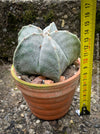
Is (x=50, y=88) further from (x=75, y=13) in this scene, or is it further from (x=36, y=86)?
(x=75, y=13)

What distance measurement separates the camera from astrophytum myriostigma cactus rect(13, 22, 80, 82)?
1.10 metres

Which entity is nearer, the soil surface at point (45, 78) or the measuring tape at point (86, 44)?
the measuring tape at point (86, 44)

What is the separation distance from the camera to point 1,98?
179 cm

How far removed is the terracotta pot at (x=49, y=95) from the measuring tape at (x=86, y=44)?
0.29ft

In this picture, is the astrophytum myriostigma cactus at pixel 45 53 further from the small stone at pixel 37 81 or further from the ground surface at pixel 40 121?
the ground surface at pixel 40 121

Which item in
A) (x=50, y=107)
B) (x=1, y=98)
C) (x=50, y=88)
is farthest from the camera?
(x=1, y=98)

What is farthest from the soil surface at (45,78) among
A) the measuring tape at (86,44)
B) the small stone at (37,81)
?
the measuring tape at (86,44)

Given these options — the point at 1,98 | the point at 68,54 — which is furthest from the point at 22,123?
the point at 68,54

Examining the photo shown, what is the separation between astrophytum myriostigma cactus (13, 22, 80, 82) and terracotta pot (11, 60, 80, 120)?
0.30 ft

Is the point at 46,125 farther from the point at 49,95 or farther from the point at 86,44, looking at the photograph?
the point at 86,44

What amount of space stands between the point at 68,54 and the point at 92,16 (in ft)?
1.17

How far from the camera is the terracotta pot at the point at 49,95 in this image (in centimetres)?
114

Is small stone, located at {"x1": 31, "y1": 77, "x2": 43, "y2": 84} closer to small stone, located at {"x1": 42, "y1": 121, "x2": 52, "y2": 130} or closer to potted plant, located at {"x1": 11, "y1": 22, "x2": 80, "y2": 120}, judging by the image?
potted plant, located at {"x1": 11, "y1": 22, "x2": 80, "y2": 120}

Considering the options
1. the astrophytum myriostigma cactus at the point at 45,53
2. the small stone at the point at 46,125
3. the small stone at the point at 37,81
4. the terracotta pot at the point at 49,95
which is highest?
the astrophytum myriostigma cactus at the point at 45,53
